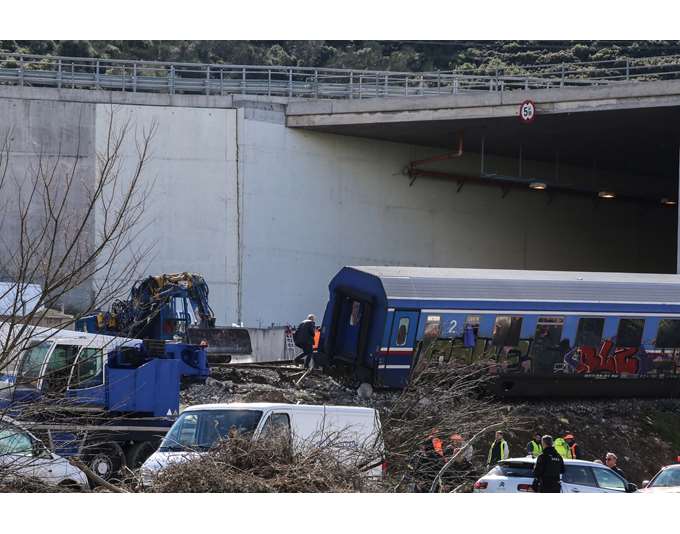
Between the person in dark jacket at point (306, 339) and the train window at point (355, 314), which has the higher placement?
the train window at point (355, 314)

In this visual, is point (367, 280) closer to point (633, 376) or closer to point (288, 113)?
point (633, 376)

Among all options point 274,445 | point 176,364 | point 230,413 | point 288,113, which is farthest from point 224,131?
point 274,445

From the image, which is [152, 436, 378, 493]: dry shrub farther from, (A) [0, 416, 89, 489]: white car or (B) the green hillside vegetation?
(B) the green hillside vegetation

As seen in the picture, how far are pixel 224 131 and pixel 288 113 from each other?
2.39 meters

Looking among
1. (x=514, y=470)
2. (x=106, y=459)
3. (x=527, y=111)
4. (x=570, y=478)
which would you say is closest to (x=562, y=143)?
(x=527, y=111)

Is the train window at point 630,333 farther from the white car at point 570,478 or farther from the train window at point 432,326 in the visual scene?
the white car at point 570,478

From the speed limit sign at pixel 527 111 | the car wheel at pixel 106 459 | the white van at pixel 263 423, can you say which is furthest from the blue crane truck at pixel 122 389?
the speed limit sign at pixel 527 111

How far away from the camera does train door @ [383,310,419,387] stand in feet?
83.9

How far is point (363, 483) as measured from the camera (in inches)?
464

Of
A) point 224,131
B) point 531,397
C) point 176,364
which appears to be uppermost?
point 224,131

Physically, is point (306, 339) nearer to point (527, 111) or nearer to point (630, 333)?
point (630, 333)

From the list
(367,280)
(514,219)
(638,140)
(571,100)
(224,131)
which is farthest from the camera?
(514,219)

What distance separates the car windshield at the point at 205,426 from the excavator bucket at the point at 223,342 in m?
12.7

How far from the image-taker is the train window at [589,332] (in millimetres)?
27219
